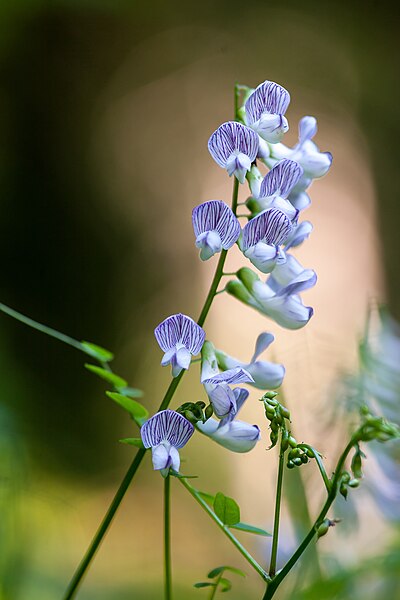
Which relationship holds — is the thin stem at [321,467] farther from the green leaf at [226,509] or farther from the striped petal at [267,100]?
the striped petal at [267,100]

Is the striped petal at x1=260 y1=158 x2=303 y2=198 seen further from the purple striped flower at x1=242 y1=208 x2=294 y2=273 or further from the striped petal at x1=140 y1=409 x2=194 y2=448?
the striped petal at x1=140 y1=409 x2=194 y2=448

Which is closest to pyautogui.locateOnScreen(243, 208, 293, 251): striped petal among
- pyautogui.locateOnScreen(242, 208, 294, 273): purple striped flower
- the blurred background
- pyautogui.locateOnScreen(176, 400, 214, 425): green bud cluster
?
pyautogui.locateOnScreen(242, 208, 294, 273): purple striped flower

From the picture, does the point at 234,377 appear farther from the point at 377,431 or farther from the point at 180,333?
the point at 377,431

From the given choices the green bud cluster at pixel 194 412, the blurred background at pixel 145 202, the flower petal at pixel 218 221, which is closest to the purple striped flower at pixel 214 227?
the flower petal at pixel 218 221

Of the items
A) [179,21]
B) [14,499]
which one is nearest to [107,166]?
[179,21]

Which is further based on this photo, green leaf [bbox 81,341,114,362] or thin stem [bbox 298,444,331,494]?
green leaf [bbox 81,341,114,362]
